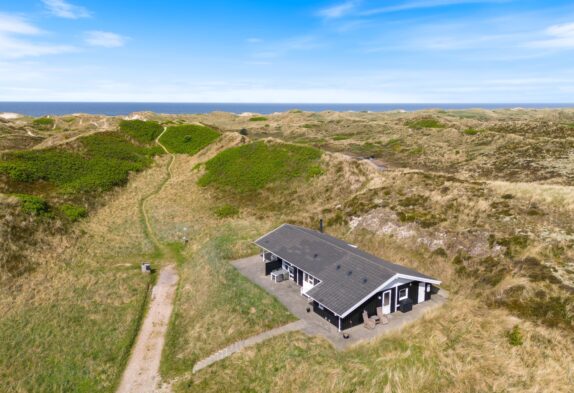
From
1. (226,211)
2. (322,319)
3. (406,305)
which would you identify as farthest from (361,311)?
(226,211)

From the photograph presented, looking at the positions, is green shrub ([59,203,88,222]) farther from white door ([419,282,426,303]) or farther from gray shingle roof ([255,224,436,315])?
white door ([419,282,426,303])

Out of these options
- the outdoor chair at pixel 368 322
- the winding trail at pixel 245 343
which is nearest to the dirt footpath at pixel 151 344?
the winding trail at pixel 245 343

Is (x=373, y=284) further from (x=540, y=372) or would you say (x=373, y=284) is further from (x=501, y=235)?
(x=501, y=235)

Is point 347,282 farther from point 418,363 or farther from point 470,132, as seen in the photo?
point 470,132

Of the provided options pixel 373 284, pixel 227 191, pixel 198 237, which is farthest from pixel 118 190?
pixel 373 284

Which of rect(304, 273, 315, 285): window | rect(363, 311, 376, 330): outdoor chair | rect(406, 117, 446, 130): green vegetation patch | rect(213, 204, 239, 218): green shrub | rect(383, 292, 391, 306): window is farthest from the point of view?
rect(406, 117, 446, 130): green vegetation patch

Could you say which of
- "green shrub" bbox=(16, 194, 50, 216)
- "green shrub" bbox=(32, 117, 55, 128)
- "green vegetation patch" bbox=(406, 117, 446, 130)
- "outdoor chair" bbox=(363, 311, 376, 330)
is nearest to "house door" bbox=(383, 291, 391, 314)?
"outdoor chair" bbox=(363, 311, 376, 330)
